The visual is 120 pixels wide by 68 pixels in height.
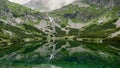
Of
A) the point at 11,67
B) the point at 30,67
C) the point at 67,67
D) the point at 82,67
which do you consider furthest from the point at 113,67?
the point at 11,67

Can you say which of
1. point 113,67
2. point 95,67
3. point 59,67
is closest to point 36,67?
point 59,67

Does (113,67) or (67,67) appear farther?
Result: (67,67)

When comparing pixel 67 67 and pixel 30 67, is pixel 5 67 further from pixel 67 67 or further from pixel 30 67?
pixel 67 67

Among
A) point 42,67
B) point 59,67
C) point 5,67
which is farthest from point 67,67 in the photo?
point 5,67

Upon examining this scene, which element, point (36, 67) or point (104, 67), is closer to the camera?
point (104, 67)

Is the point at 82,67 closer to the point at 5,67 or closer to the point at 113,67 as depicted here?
the point at 113,67

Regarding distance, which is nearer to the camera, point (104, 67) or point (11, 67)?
point (104, 67)

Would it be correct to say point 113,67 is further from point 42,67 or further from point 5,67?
point 5,67
